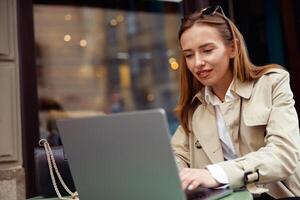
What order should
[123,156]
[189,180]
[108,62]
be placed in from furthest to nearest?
1. [108,62]
2. [189,180]
3. [123,156]

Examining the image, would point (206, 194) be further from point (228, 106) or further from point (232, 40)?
point (232, 40)

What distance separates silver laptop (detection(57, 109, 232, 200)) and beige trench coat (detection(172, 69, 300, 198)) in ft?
0.56

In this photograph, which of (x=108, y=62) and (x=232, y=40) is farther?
(x=108, y=62)

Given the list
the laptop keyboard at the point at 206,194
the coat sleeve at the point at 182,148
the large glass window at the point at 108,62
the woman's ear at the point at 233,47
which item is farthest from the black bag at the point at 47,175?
the large glass window at the point at 108,62

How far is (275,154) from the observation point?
1.08 metres

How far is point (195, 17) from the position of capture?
133 cm

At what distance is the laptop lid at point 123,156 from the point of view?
78 centimetres

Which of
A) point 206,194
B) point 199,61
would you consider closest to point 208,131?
point 199,61

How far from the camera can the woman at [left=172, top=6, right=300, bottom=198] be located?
46.9 inches

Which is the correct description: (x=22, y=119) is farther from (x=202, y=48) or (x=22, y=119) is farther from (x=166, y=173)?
(x=166, y=173)

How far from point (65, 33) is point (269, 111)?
4.93m

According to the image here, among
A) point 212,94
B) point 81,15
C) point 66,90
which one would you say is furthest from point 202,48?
point 66,90

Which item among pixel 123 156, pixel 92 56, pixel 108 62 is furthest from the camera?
pixel 108 62

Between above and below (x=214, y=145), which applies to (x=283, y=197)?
below
